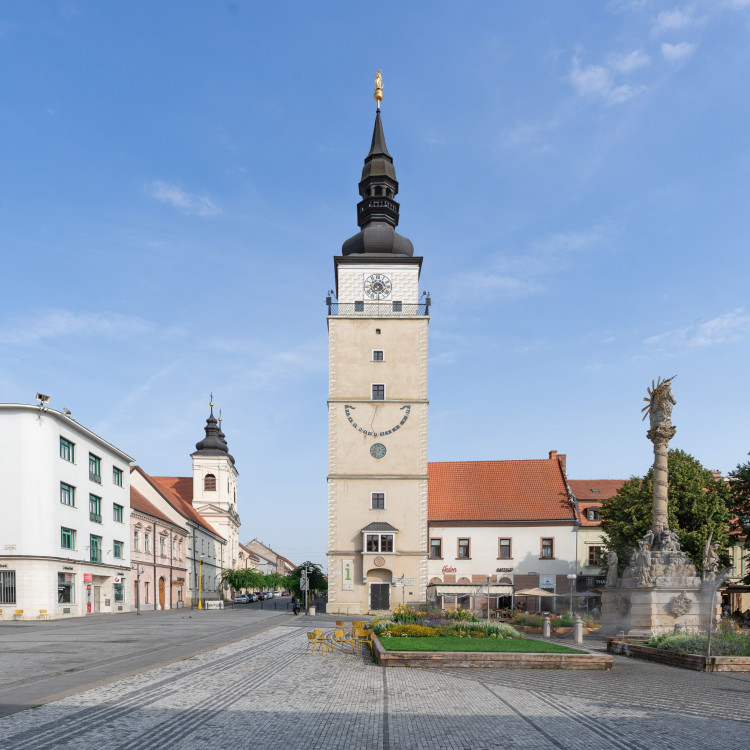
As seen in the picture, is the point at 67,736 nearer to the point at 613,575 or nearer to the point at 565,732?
the point at 565,732

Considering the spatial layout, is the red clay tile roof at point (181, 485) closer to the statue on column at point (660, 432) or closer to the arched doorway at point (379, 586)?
the arched doorway at point (379, 586)

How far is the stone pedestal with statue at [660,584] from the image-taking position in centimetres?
2453

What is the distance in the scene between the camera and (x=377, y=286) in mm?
50500

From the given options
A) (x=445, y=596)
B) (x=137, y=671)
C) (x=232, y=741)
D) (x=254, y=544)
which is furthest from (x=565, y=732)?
(x=254, y=544)

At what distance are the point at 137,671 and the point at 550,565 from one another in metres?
39.1

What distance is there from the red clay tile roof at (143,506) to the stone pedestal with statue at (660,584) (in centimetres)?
3723

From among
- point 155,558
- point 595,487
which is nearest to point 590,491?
point 595,487

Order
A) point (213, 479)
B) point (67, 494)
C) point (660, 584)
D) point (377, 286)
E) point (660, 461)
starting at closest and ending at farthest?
point (660, 584) < point (660, 461) < point (67, 494) < point (377, 286) < point (213, 479)

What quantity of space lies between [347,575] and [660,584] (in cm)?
2471

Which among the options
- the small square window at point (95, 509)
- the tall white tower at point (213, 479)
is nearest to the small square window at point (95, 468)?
the small square window at point (95, 509)

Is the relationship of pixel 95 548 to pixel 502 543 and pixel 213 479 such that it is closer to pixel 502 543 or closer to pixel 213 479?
pixel 502 543

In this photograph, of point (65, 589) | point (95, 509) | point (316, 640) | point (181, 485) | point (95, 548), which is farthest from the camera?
point (181, 485)

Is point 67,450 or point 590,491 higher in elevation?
point 67,450

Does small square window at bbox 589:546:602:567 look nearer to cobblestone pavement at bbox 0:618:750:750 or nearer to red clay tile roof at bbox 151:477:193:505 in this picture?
cobblestone pavement at bbox 0:618:750:750
